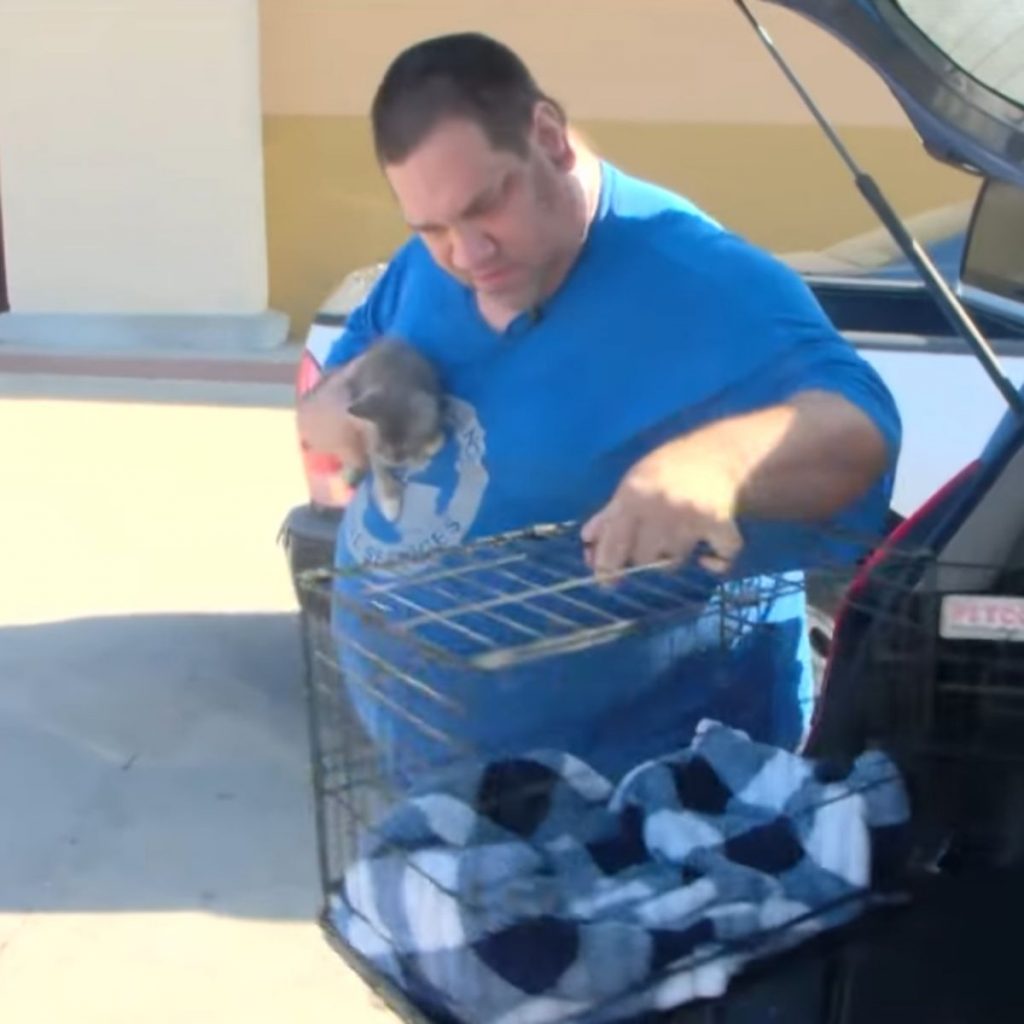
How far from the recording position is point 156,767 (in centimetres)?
488

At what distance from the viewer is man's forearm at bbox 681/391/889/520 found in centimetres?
184

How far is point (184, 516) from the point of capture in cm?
725

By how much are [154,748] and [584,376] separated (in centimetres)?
309

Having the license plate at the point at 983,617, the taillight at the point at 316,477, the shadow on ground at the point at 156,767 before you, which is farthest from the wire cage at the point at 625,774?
the shadow on ground at the point at 156,767

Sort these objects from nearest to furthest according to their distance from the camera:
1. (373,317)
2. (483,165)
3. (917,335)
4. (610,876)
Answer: (610,876), (483,165), (373,317), (917,335)

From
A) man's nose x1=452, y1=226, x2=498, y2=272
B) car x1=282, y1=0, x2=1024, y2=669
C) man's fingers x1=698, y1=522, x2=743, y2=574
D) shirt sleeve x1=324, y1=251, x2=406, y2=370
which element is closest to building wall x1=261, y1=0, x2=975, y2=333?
car x1=282, y1=0, x2=1024, y2=669

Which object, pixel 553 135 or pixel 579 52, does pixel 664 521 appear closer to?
pixel 553 135

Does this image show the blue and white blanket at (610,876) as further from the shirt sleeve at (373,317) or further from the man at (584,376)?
the shirt sleeve at (373,317)

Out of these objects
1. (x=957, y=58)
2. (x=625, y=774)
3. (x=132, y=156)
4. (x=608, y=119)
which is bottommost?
(x=132, y=156)

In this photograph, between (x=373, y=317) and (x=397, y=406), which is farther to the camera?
(x=373, y=317)

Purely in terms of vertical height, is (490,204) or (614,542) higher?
(490,204)

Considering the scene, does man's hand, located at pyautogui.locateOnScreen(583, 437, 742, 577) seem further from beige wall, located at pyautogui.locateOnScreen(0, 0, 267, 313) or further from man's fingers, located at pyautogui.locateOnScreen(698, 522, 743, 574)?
beige wall, located at pyautogui.locateOnScreen(0, 0, 267, 313)

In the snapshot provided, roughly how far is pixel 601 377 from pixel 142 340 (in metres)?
9.60

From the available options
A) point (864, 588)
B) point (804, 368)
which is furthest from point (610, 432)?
point (864, 588)
